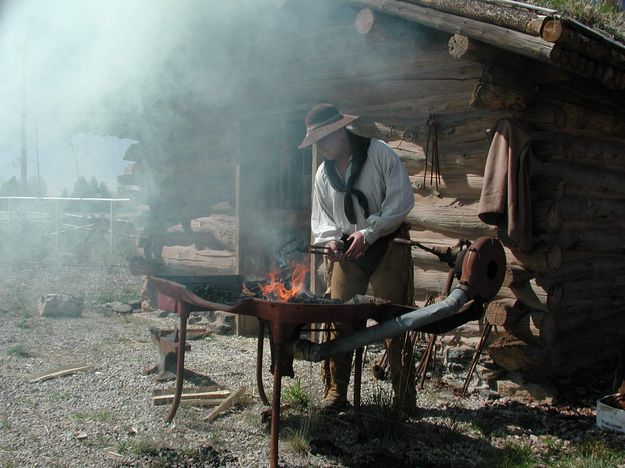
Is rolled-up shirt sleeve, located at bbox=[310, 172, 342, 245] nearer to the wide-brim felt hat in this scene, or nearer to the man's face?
the man's face

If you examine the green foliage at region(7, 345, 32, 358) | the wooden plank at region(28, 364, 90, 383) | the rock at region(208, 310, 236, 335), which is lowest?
the rock at region(208, 310, 236, 335)

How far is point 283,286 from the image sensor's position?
13.4 feet

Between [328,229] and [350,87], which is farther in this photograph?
[350,87]

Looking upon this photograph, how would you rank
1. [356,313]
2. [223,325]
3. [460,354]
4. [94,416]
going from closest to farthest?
[356,313], [94,416], [460,354], [223,325]

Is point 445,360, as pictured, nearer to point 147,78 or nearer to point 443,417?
point 443,417

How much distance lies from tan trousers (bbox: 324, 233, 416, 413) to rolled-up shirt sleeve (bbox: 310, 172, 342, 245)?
22 centimetres

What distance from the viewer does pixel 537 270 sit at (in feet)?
16.3

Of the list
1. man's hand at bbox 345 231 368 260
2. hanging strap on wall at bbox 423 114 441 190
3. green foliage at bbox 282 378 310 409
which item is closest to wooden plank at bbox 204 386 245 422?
green foliage at bbox 282 378 310 409

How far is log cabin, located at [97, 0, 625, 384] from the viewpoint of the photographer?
190 inches

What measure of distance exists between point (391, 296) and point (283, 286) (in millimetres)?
801

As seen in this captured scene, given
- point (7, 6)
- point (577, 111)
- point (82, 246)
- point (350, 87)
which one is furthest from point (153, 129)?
point (82, 246)

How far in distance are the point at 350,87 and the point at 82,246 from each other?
36.6ft

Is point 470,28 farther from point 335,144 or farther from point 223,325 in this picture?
point 223,325

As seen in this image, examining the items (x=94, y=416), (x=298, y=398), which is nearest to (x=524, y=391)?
(x=298, y=398)
